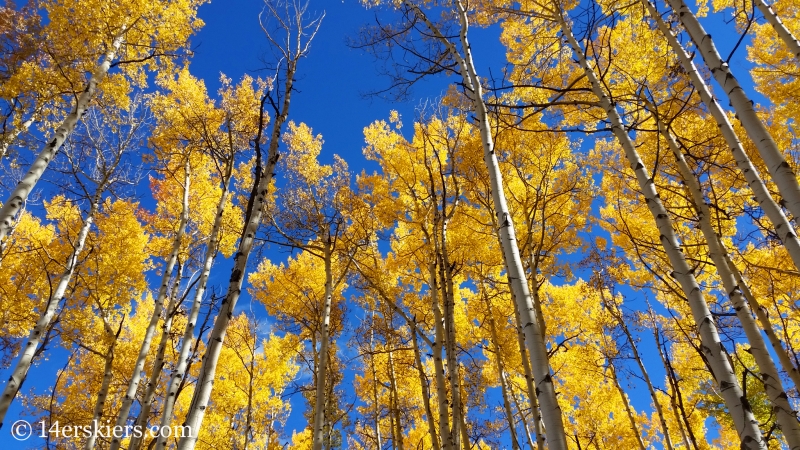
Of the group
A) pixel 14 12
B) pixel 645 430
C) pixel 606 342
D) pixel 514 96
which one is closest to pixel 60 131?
pixel 14 12

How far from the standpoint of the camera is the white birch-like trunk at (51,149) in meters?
4.62

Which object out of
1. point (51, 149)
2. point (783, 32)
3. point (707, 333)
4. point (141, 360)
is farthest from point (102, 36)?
point (783, 32)

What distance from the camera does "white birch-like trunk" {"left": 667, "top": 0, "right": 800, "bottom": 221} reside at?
221cm

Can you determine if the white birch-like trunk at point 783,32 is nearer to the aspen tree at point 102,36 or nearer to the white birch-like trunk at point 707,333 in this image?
the white birch-like trunk at point 707,333

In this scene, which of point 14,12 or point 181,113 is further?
point 181,113

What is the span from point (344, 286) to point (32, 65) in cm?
764

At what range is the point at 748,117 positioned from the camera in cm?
253

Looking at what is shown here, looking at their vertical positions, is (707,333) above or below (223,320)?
below

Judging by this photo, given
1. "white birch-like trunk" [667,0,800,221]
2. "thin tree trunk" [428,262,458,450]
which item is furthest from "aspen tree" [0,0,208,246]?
"white birch-like trunk" [667,0,800,221]

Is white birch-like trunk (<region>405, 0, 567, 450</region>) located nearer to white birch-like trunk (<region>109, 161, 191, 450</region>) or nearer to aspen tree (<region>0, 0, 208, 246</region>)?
white birch-like trunk (<region>109, 161, 191, 450</region>)

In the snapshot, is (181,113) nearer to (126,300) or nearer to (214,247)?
(214,247)

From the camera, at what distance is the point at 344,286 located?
10625 millimetres

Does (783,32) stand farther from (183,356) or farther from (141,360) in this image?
(141,360)

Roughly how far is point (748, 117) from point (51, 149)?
777 centimetres
